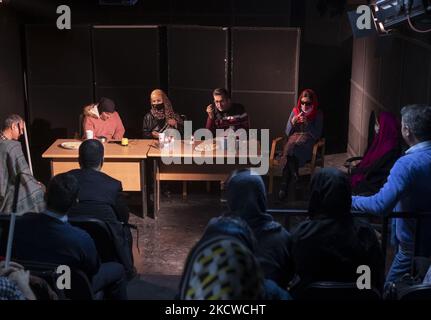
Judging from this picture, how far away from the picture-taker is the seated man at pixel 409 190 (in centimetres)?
356

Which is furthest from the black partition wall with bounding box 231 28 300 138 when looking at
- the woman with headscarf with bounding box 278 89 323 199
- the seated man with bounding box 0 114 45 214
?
the seated man with bounding box 0 114 45 214

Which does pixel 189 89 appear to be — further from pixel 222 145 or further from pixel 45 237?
pixel 45 237

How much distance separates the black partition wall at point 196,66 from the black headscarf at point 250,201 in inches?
215

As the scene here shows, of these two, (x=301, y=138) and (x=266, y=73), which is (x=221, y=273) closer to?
(x=301, y=138)

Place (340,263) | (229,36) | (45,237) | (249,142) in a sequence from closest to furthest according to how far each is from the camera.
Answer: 1. (340,263)
2. (45,237)
3. (249,142)
4. (229,36)

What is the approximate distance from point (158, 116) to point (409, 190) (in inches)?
170

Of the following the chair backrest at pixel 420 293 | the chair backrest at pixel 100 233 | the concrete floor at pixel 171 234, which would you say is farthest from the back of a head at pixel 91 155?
the chair backrest at pixel 420 293

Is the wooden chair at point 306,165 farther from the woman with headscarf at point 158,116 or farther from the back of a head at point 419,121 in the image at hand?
the back of a head at point 419,121

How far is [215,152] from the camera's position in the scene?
684 centimetres

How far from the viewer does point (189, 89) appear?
8.55 m

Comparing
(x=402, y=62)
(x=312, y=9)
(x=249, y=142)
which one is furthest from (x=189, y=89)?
(x=402, y=62)

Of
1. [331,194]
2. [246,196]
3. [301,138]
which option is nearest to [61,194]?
[246,196]

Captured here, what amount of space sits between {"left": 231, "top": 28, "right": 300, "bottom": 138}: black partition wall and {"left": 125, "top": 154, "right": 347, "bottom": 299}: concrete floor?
1000 millimetres
